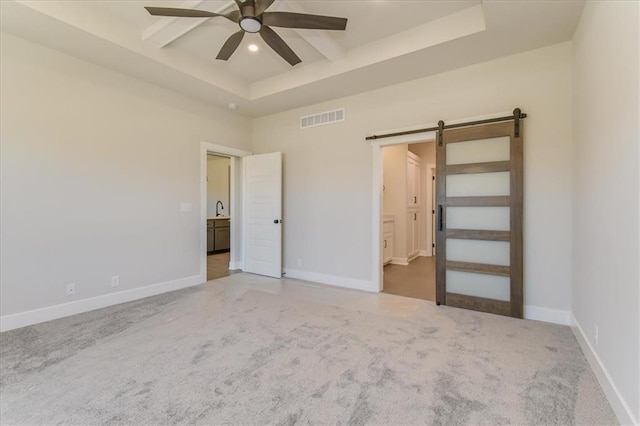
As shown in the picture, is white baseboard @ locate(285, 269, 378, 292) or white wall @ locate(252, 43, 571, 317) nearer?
white wall @ locate(252, 43, 571, 317)

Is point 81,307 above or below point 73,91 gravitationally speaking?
below

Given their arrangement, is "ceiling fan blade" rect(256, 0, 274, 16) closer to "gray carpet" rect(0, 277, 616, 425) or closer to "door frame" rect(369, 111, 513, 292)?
"door frame" rect(369, 111, 513, 292)

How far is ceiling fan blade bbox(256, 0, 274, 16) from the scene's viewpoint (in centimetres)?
219

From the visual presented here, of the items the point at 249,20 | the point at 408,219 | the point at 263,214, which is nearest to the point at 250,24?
the point at 249,20

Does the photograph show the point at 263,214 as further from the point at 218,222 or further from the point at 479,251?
the point at 479,251

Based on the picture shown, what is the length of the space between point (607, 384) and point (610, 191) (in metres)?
1.19

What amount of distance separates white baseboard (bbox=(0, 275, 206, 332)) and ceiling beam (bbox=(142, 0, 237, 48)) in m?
3.01

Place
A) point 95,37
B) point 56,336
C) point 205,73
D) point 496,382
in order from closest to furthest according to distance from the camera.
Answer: point 496,382 < point 56,336 < point 95,37 < point 205,73

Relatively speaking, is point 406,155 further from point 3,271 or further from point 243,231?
point 3,271

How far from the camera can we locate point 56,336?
106 inches

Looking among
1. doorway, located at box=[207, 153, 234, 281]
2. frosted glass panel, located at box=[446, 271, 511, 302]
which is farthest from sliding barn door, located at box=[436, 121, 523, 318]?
doorway, located at box=[207, 153, 234, 281]

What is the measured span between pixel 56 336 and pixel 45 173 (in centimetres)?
165

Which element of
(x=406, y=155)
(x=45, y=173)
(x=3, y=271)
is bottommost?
(x=3, y=271)

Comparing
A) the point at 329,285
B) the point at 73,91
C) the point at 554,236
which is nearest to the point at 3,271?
the point at 73,91
